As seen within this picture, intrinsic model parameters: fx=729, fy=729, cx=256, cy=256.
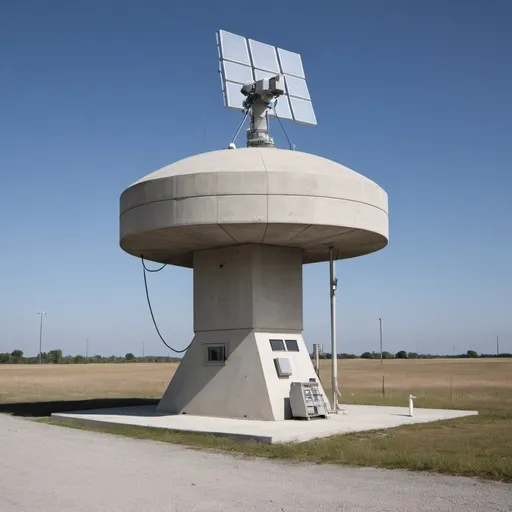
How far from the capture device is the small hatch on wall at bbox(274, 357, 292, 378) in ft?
72.6

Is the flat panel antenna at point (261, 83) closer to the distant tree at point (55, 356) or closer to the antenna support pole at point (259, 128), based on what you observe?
the antenna support pole at point (259, 128)

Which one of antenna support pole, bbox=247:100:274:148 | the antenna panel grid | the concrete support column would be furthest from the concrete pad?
the antenna panel grid

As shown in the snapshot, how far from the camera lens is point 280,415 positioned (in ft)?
69.7

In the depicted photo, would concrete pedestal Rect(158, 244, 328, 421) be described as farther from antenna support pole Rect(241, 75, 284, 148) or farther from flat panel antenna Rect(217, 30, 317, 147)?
flat panel antenna Rect(217, 30, 317, 147)

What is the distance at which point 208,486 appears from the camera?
37.2 feet

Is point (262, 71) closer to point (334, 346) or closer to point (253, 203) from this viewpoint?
point (253, 203)

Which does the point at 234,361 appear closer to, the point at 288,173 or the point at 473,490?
the point at 288,173

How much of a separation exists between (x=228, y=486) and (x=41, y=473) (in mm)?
3615

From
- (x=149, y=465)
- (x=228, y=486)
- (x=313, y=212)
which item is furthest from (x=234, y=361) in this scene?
(x=228, y=486)

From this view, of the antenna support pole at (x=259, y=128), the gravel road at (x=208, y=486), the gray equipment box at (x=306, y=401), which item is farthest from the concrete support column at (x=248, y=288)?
the gravel road at (x=208, y=486)

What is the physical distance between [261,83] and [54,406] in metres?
15.5

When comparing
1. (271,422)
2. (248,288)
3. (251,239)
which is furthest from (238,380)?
(251,239)

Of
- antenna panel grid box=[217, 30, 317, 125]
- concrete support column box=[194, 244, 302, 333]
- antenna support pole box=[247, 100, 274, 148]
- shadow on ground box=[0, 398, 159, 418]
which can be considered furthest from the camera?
shadow on ground box=[0, 398, 159, 418]

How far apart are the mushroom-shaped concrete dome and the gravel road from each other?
280 inches
